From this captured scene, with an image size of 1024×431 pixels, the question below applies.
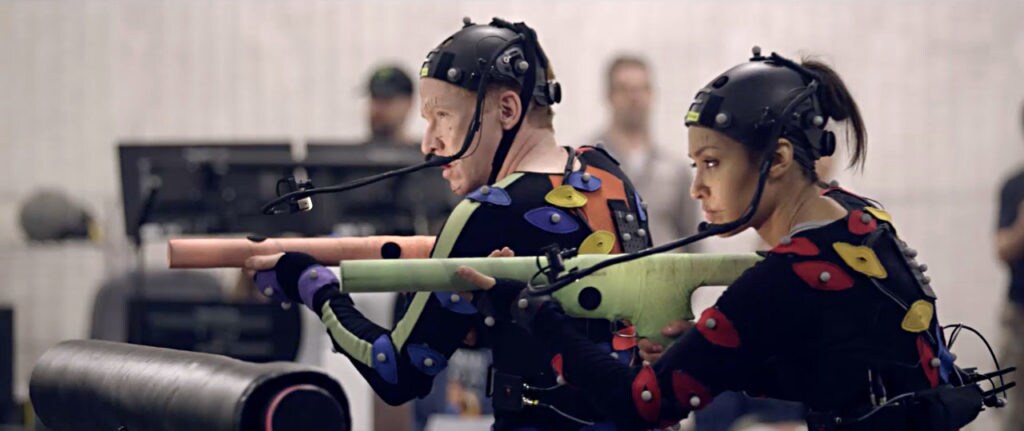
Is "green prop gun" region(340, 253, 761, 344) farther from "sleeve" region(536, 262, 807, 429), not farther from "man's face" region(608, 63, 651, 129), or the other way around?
"man's face" region(608, 63, 651, 129)

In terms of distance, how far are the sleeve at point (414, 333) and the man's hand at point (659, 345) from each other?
40 cm

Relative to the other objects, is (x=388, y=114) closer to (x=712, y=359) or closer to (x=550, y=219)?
(x=550, y=219)

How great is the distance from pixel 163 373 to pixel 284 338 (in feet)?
10.1

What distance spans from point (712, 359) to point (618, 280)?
1.14ft

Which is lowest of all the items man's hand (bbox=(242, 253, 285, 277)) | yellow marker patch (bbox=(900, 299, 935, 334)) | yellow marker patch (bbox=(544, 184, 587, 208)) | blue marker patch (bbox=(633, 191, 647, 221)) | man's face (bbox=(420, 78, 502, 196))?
yellow marker patch (bbox=(900, 299, 935, 334))

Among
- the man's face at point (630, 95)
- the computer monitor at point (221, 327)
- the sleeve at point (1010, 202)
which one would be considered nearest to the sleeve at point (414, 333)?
the computer monitor at point (221, 327)

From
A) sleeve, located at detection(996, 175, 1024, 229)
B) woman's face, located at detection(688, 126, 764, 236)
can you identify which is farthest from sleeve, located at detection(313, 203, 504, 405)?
sleeve, located at detection(996, 175, 1024, 229)

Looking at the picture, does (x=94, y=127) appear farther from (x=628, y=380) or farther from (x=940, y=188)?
(x=628, y=380)

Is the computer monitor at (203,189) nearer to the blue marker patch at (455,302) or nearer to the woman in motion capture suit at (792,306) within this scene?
the blue marker patch at (455,302)

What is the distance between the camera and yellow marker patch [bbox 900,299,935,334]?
3.21m

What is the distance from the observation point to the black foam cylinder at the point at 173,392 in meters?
3.34

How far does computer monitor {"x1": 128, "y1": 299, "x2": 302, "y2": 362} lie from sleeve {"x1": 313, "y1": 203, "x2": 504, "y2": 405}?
3019 millimetres

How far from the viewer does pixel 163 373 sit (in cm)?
359

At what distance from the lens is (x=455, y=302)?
361 centimetres
